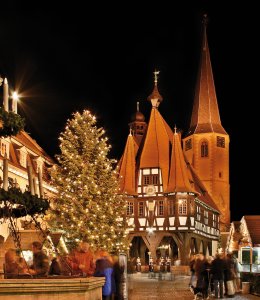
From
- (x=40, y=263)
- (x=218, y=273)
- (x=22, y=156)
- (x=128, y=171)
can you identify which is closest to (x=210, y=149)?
(x=128, y=171)

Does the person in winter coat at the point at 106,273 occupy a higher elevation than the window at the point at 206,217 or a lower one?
lower

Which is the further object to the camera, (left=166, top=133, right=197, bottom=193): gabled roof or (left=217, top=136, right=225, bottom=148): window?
(left=217, top=136, right=225, bottom=148): window

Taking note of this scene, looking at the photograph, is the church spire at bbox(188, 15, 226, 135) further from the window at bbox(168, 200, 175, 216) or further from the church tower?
the window at bbox(168, 200, 175, 216)

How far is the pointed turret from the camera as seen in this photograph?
5560 centimetres

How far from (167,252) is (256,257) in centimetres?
2092

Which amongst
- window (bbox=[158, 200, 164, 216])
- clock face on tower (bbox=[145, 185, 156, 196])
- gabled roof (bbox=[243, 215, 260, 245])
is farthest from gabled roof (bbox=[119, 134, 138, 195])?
gabled roof (bbox=[243, 215, 260, 245])

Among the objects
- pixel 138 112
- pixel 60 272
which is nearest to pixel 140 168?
pixel 138 112

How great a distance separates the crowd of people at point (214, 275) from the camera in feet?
67.5

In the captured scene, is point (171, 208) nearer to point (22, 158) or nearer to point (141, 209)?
point (141, 209)

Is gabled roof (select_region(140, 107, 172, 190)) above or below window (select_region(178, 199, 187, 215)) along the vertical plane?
above

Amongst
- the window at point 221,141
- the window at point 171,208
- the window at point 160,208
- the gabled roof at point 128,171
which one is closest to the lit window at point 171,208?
the window at point 171,208

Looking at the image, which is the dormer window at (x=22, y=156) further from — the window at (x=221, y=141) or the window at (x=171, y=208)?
the window at (x=221, y=141)

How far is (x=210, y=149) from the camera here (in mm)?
77562

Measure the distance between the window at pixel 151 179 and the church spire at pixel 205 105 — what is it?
70.5 ft
